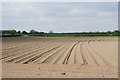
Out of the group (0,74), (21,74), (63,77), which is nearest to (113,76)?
(63,77)

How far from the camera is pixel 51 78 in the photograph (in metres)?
7.25

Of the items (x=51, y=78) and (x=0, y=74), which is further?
(x=0, y=74)

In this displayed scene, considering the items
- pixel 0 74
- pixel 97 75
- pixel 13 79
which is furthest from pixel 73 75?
pixel 0 74

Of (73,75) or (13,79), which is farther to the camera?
(73,75)

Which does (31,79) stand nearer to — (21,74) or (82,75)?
(21,74)

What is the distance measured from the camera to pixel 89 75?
25.7ft

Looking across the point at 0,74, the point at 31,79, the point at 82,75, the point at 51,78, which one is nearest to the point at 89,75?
the point at 82,75

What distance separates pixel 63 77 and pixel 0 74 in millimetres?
2273

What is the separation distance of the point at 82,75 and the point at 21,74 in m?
2.06

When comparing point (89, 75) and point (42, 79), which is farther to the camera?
point (89, 75)

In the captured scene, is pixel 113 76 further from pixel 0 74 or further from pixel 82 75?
pixel 0 74

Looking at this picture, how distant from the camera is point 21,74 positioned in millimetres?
7977

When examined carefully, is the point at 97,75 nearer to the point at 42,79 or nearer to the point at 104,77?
the point at 104,77

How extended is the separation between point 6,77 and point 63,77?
183 centimetres
